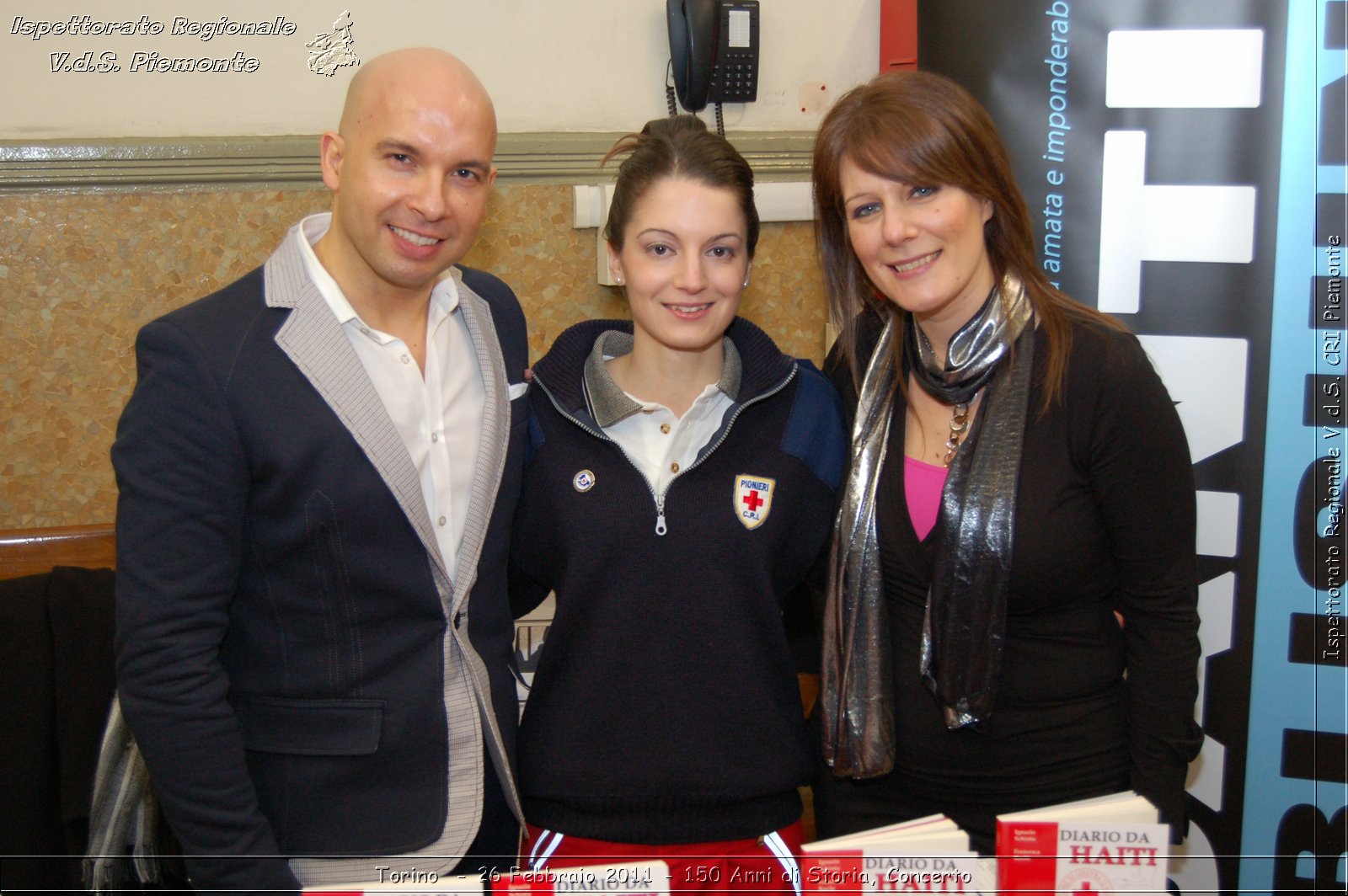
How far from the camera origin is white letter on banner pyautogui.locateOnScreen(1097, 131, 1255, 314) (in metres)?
2.27

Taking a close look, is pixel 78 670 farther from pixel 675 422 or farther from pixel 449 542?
pixel 675 422

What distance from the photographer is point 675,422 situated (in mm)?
1734

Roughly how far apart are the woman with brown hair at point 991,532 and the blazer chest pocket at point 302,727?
2.50 feet

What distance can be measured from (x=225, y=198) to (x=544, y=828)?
1689mm

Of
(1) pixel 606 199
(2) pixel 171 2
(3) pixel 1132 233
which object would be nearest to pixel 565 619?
(1) pixel 606 199

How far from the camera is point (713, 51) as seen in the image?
263 centimetres

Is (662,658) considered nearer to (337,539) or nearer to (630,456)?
(630,456)

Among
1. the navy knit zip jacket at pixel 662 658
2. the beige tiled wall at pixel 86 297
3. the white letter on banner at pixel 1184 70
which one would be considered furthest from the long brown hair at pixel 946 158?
the beige tiled wall at pixel 86 297

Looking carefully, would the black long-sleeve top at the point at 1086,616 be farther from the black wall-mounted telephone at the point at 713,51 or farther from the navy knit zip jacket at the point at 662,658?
the black wall-mounted telephone at the point at 713,51

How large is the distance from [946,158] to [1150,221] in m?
0.95

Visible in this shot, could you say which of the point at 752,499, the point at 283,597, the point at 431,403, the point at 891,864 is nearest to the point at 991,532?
the point at 752,499

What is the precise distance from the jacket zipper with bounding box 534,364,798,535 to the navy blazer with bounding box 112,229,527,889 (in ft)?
0.53

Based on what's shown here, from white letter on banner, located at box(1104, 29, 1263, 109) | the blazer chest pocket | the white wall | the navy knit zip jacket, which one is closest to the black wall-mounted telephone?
the white wall

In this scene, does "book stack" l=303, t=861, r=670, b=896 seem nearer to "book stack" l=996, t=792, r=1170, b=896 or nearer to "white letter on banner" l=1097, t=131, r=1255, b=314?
"book stack" l=996, t=792, r=1170, b=896
